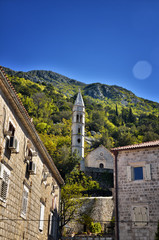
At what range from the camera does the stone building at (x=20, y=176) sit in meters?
11.0

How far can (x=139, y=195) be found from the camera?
20.1 meters

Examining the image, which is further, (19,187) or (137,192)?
(137,192)

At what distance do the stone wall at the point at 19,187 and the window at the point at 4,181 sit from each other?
6.8 inches

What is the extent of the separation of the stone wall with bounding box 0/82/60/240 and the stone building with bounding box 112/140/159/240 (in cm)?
573

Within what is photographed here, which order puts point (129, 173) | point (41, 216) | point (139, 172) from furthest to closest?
point (129, 173), point (139, 172), point (41, 216)

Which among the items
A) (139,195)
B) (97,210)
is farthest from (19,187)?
(97,210)

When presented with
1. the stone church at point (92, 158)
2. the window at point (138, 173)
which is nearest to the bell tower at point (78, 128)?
the stone church at point (92, 158)

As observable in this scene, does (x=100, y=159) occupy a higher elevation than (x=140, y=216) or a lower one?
higher

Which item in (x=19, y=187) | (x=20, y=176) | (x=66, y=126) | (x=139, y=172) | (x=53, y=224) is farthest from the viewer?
(x=66, y=126)

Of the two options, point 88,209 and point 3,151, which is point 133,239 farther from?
point 88,209

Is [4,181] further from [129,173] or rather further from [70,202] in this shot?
[70,202]

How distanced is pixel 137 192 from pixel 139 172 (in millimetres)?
1466

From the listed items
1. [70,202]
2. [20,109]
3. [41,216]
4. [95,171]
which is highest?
[95,171]

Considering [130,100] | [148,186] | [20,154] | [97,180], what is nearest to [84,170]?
[97,180]
